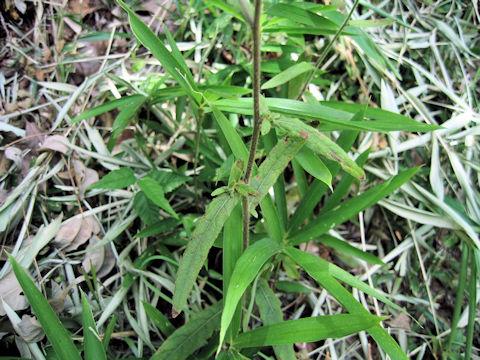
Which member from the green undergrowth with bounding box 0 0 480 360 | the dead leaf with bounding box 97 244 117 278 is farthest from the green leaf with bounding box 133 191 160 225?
the dead leaf with bounding box 97 244 117 278

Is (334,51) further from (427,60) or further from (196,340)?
(196,340)

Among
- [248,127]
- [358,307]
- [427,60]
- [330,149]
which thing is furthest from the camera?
[427,60]

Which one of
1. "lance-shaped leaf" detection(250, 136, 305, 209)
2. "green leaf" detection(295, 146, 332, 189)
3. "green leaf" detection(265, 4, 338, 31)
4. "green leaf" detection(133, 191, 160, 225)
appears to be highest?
"green leaf" detection(265, 4, 338, 31)

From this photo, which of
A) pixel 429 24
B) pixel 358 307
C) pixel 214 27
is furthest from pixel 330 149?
pixel 429 24

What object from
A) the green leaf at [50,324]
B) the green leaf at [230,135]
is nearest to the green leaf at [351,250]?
the green leaf at [230,135]

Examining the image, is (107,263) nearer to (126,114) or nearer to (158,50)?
(126,114)

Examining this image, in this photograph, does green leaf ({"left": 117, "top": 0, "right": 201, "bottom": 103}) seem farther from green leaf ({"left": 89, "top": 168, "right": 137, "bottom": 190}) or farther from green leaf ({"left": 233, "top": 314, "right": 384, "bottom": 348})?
green leaf ({"left": 233, "top": 314, "right": 384, "bottom": 348})

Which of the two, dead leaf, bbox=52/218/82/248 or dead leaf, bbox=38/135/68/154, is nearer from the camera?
dead leaf, bbox=52/218/82/248
